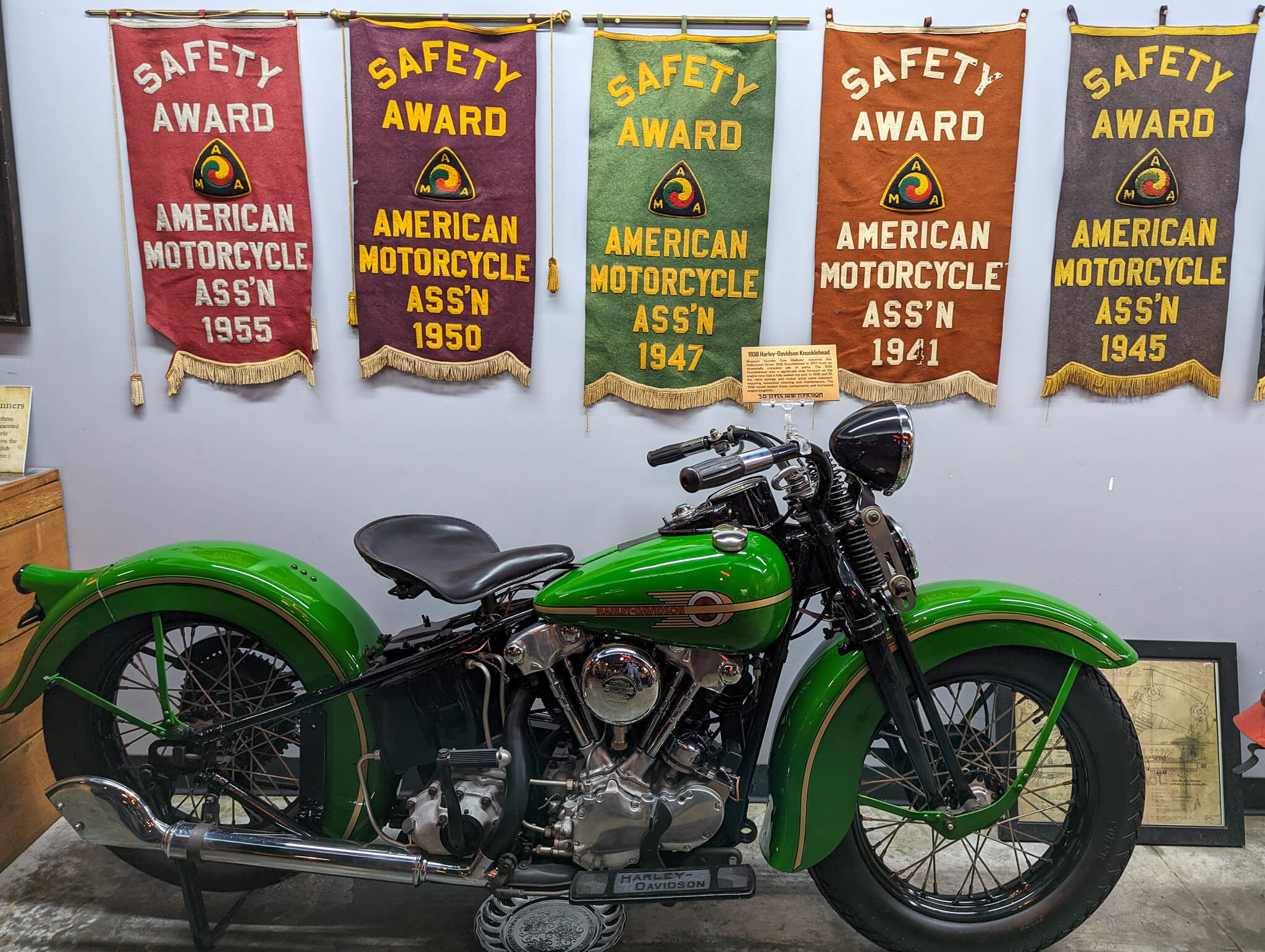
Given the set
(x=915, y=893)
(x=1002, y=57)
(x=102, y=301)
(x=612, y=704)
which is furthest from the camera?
(x=102, y=301)

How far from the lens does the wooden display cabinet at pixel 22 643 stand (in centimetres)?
221

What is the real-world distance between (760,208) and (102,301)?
1789 mm

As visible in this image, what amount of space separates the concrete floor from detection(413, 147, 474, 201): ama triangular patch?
1.77 meters

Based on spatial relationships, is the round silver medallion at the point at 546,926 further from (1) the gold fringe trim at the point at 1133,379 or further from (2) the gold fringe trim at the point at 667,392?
(1) the gold fringe trim at the point at 1133,379

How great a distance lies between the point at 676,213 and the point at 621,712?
1.26 meters

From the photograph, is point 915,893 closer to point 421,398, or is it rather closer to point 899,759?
point 899,759

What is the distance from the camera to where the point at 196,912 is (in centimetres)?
187

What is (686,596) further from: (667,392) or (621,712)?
(667,392)

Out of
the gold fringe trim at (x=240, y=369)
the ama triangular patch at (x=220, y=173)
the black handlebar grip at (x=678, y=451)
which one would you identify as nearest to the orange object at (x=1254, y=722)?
the black handlebar grip at (x=678, y=451)

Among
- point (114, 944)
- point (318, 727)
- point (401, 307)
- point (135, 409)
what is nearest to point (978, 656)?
point (318, 727)

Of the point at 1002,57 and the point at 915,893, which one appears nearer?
the point at 915,893

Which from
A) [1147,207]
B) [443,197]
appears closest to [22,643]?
[443,197]

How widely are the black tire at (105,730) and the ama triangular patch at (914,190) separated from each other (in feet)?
6.17

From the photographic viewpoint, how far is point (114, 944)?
1.94 metres
